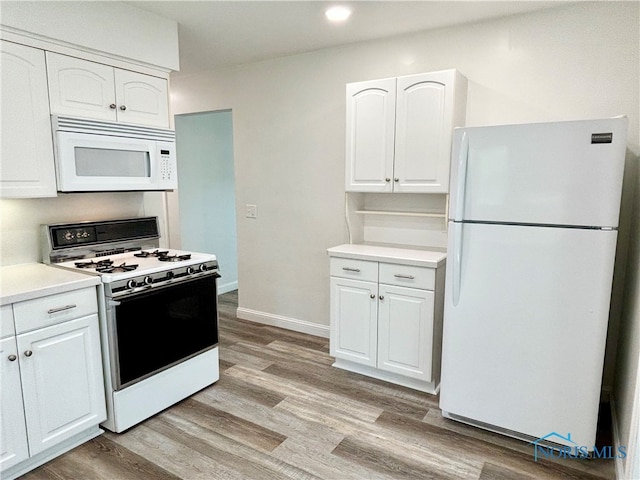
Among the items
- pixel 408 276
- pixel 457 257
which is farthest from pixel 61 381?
pixel 457 257

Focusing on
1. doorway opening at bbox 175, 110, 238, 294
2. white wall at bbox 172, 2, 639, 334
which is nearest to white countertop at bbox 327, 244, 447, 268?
white wall at bbox 172, 2, 639, 334

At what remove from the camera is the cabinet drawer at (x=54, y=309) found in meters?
1.90

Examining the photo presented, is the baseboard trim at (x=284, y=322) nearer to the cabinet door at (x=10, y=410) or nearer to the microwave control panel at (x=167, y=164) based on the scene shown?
the microwave control panel at (x=167, y=164)

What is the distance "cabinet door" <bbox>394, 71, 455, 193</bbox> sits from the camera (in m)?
2.66

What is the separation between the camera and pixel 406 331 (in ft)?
9.04

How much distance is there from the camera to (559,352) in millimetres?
2057

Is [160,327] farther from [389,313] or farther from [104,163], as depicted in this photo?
[389,313]

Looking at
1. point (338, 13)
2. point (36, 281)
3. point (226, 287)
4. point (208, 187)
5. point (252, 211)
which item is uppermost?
point (338, 13)

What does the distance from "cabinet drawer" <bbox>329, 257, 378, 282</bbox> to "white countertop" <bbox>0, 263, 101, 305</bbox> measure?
5.20ft

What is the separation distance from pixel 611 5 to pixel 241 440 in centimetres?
334

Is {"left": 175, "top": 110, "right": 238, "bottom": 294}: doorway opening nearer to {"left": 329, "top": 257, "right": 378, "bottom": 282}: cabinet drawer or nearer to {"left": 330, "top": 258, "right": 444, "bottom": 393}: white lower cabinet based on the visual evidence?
{"left": 329, "top": 257, "right": 378, "bottom": 282}: cabinet drawer

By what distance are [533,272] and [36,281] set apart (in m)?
2.56

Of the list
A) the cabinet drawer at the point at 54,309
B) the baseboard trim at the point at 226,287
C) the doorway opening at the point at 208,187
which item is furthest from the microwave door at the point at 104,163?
the baseboard trim at the point at 226,287

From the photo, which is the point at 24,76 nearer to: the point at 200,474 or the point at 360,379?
the point at 200,474
